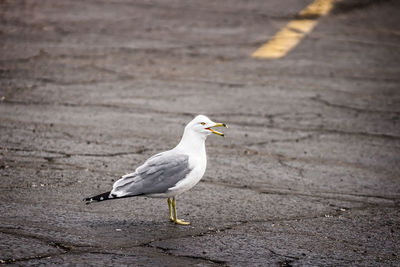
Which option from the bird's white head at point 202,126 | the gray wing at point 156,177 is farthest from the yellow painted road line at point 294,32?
the gray wing at point 156,177

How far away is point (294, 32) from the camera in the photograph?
535 inches

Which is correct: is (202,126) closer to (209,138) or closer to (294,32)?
(209,138)

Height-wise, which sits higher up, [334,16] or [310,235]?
[334,16]

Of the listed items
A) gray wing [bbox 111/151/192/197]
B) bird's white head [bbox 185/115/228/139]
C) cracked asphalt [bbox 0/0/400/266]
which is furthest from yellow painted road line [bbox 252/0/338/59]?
gray wing [bbox 111/151/192/197]

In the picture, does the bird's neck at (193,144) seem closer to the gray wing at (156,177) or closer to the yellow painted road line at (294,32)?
the gray wing at (156,177)

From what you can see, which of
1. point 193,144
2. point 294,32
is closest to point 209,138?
point 193,144

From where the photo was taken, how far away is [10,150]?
689 centimetres

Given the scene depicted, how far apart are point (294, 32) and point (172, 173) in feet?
29.7

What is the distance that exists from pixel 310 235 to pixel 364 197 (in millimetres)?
1268

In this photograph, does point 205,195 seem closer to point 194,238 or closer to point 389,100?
point 194,238

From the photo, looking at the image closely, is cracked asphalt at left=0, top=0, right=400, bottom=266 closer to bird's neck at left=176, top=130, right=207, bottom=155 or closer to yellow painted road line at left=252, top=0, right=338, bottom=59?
yellow painted road line at left=252, top=0, right=338, bottom=59

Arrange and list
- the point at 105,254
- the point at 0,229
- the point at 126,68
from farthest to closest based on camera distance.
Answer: the point at 126,68 → the point at 0,229 → the point at 105,254

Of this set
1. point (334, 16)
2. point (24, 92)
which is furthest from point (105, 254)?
point (334, 16)

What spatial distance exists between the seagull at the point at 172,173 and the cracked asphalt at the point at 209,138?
29cm
